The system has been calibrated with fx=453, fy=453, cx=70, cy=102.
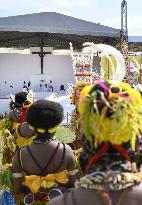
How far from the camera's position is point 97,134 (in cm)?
215

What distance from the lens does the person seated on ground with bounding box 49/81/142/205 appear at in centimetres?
210

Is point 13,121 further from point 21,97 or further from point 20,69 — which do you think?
point 20,69

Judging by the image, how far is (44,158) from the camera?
148 inches

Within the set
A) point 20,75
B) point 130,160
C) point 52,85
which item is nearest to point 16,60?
point 20,75

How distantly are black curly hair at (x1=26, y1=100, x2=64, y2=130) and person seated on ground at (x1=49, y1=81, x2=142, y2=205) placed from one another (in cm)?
157

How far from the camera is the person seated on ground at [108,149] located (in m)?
2.10

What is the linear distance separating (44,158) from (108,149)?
65.8 inches

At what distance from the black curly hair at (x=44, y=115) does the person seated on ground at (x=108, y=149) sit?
1574 mm

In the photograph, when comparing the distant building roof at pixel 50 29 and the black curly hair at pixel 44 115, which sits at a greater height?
the distant building roof at pixel 50 29

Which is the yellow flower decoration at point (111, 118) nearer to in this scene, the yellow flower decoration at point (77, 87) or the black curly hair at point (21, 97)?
the yellow flower decoration at point (77, 87)

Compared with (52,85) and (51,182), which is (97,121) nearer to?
(51,182)

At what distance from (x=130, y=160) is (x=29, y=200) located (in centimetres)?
206

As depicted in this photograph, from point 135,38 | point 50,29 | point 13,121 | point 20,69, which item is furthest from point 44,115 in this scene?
point 20,69

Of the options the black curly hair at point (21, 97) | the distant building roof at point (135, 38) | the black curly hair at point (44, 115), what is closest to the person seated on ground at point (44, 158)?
the black curly hair at point (44, 115)
